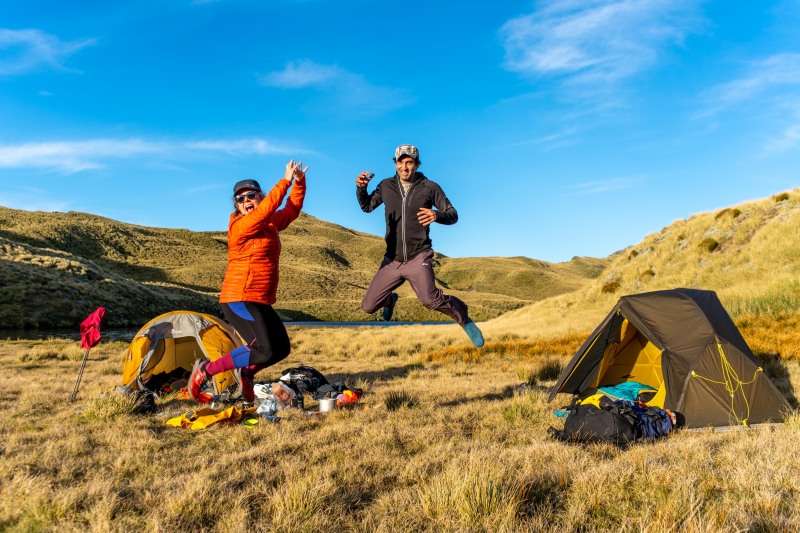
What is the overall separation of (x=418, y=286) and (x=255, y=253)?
87.9 inches

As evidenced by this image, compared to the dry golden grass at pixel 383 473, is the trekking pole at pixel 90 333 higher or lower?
higher

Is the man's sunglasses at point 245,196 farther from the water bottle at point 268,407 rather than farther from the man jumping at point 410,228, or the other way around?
the water bottle at point 268,407

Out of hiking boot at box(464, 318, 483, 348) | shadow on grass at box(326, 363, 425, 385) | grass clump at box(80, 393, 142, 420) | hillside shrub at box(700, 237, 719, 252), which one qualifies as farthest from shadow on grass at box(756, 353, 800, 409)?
hillside shrub at box(700, 237, 719, 252)

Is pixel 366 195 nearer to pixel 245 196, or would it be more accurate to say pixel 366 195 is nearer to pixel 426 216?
pixel 426 216

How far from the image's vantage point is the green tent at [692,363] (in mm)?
6730

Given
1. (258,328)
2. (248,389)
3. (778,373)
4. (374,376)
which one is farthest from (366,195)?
(778,373)

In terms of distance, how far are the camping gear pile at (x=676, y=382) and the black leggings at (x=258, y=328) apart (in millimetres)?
3845

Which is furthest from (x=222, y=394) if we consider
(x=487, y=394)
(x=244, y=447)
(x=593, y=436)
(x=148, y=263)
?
(x=148, y=263)

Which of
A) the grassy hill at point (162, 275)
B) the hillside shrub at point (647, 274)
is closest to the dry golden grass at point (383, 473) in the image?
the grassy hill at point (162, 275)

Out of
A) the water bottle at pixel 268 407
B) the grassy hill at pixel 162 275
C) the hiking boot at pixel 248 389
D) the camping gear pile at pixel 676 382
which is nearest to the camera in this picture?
the camping gear pile at pixel 676 382

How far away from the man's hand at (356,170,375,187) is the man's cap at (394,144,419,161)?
1.39 ft

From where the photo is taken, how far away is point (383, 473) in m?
4.54

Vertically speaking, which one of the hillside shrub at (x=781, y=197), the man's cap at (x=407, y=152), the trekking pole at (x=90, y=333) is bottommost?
the trekking pole at (x=90, y=333)

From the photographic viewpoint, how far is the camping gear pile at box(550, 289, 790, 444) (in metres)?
5.98
